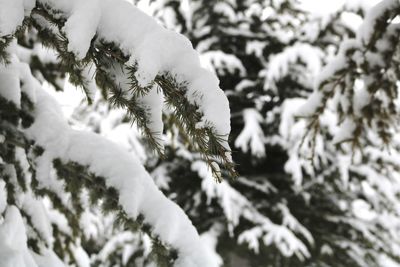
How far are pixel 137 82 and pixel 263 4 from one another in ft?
21.6

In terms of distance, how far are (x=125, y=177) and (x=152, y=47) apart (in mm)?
712

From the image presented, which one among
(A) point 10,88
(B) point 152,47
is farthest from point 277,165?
(B) point 152,47

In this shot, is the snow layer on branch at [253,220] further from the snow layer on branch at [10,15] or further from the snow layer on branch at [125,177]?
the snow layer on branch at [10,15]

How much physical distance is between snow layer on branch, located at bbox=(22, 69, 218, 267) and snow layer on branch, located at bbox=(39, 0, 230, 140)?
2.04 ft

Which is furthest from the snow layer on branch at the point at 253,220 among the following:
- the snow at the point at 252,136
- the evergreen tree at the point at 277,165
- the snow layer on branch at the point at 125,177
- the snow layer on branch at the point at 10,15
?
the snow layer on branch at the point at 10,15

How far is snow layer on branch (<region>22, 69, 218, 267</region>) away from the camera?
5.25ft

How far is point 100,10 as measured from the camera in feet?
3.86

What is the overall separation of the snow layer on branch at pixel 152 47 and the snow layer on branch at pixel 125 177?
0.62 meters

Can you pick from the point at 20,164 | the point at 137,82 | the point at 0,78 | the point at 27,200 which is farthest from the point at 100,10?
the point at 27,200

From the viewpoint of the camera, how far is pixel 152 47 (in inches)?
43.1

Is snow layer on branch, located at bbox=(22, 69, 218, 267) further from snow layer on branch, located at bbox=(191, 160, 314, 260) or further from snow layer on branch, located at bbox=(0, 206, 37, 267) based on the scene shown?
snow layer on branch, located at bbox=(191, 160, 314, 260)

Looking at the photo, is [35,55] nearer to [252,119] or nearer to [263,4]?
[252,119]

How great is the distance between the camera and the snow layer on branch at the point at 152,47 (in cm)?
106

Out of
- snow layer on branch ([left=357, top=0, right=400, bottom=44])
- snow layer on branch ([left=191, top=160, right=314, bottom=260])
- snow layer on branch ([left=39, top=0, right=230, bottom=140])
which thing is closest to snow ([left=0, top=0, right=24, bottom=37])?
snow layer on branch ([left=39, top=0, right=230, bottom=140])
